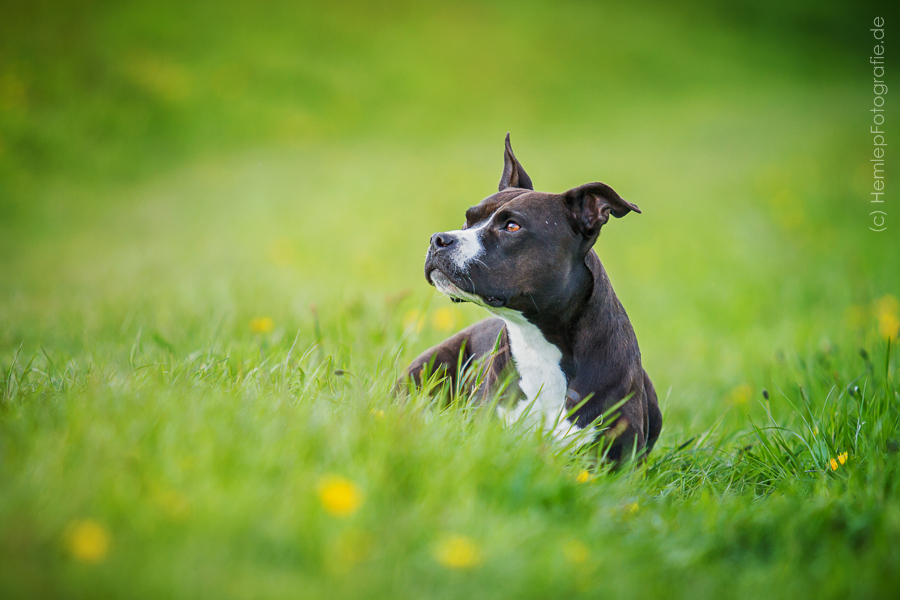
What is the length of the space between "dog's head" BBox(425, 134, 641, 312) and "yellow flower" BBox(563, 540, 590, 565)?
4.88ft

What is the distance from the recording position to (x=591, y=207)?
3459mm

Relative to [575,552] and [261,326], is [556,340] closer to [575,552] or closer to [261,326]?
[575,552]

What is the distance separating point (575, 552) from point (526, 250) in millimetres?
1695

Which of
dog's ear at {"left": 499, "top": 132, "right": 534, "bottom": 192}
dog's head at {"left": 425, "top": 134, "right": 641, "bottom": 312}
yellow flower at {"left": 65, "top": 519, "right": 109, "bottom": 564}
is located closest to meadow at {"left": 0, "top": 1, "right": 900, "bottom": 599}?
yellow flower at {"left": 65, "top": 519, "right": 109, "bottom": 564}

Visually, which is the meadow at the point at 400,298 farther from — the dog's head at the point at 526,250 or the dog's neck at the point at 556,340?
the dog's head at the point at 526,250

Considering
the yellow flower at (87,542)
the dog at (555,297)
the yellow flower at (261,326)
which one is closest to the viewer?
the yellow flower at (87,542)

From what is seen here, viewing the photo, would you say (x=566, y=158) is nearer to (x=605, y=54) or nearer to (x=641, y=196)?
(x=641, y=196)

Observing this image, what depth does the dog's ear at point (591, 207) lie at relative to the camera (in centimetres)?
337

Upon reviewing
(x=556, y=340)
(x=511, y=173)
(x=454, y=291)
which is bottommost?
(x=556, y=340)

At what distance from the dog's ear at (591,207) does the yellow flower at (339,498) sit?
196 centimetres

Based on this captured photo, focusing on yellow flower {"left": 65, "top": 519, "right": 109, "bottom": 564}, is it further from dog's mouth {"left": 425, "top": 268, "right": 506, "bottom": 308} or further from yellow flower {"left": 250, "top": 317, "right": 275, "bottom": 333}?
yellow flower {"left": 250, "top": 317, "right": 275, "bottom": 333}

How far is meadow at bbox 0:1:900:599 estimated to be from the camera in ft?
6.49

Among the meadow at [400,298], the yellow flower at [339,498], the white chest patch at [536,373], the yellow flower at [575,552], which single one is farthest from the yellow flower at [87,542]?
the white chest patch at [536,373]

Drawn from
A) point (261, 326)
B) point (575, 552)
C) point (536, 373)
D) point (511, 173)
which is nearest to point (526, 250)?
point (536, 373)
